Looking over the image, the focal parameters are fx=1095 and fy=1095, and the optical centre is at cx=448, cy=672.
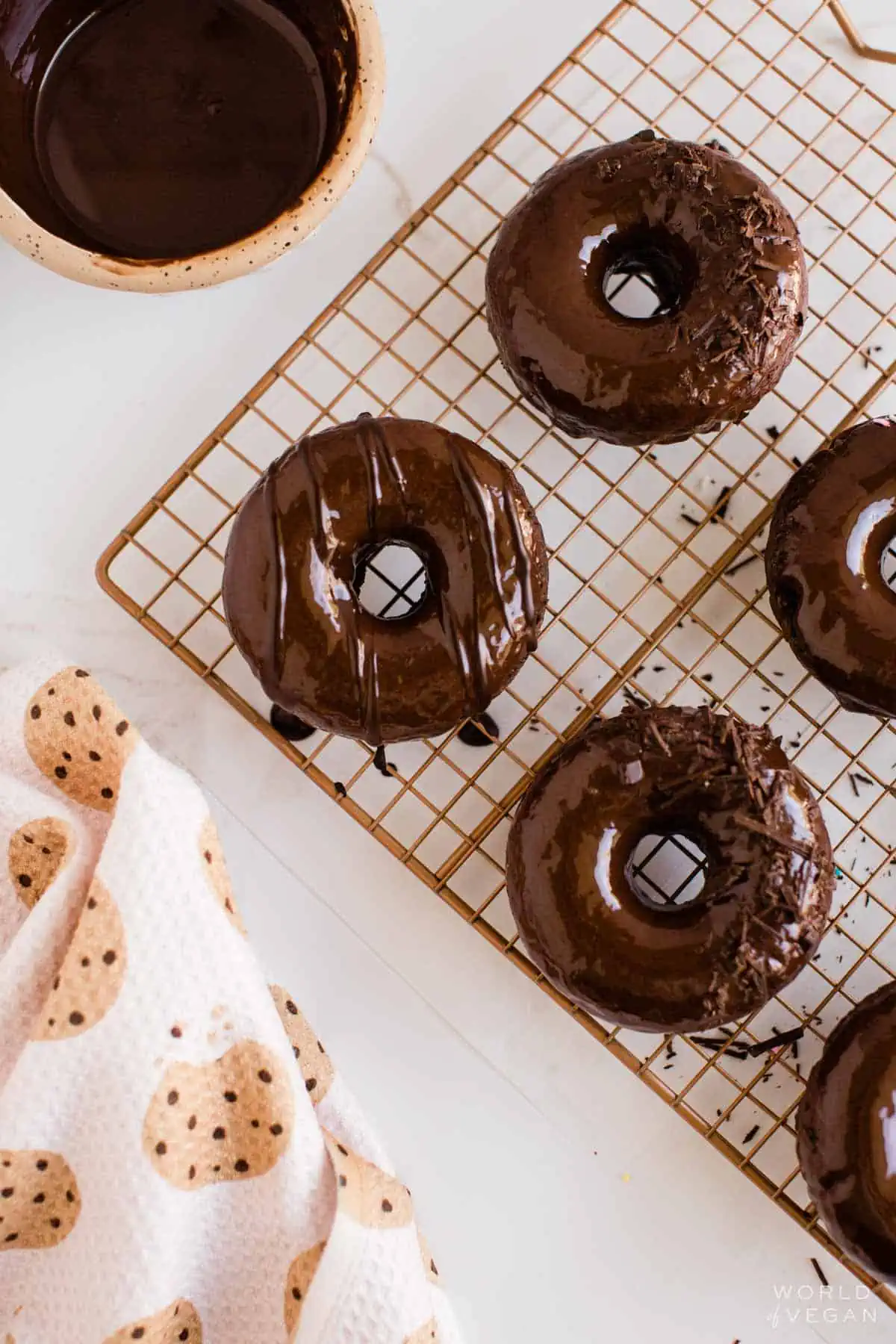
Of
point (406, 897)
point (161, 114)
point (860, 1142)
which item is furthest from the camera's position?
point (406, 897)

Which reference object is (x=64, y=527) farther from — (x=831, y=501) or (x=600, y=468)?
(x=831, y=501)

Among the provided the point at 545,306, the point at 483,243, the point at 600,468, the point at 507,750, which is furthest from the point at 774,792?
the point at 483,243

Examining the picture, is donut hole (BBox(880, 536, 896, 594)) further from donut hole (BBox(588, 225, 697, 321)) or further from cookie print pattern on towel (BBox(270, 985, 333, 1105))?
cookie print pattern on towel (BBox(270, 985, 333, 1105))

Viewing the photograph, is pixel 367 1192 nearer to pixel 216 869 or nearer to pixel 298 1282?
pixel 298 1282

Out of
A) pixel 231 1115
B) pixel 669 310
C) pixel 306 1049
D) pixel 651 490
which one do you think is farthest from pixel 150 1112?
pixel 669 310

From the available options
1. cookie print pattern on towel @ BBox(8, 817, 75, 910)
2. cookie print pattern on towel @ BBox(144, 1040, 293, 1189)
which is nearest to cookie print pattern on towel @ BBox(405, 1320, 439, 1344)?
cookie print pattern on towel @ BBox(144, 1040, 293, 1189)
